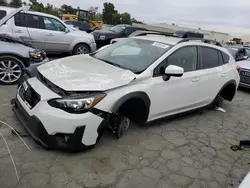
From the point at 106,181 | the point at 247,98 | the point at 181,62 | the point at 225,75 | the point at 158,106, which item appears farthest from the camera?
the point at 247,98

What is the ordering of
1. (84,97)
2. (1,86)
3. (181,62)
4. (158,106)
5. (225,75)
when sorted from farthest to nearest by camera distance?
(1,86) < (225,75) < (181,62) < (158,106) < (84,97)

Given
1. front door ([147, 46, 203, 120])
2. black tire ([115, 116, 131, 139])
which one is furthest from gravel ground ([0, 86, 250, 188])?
front door ([147, 46, 203, 120])

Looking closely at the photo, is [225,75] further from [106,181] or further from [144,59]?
[106,181]

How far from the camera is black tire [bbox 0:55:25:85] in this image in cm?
516

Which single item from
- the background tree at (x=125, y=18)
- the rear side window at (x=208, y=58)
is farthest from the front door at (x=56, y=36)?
the background tree at (x=125, y=18)

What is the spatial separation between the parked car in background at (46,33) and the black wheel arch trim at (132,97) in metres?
5.95

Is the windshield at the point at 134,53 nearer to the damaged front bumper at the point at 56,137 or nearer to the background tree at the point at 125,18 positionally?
the damaged front bumper at the point at 56,137

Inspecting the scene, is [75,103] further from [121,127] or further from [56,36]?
[56,36]

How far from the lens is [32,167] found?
107 inches

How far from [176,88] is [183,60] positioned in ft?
1.86

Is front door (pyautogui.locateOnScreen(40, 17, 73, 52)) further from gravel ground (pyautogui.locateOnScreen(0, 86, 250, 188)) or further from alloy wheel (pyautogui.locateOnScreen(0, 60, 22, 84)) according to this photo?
gravel ground (pyautogui.locateOnScreen(0, 86, 250, 188))

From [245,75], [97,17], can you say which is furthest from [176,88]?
[97,17]

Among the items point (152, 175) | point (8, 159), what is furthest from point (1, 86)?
point (152, 175)

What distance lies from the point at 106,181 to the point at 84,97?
1011mm
